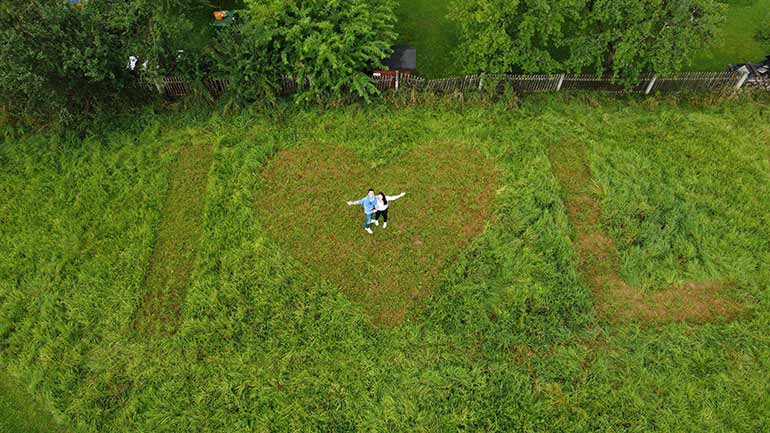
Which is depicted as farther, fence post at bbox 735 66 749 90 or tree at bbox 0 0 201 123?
fence post at bbox 735 66 749 90

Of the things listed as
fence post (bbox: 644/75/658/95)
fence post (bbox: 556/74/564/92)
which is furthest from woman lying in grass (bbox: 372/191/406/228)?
fence post (bbox: 644/75/658/95)

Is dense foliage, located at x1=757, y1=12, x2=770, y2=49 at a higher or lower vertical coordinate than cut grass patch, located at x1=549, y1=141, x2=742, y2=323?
higher

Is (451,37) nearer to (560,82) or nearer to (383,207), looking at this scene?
(560,82)

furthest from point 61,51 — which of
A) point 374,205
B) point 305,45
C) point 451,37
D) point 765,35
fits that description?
point 765,35

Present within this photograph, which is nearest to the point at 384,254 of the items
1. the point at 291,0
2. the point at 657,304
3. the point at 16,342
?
the point at 657,304

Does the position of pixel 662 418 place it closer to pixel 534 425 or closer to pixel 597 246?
pixel 534 425

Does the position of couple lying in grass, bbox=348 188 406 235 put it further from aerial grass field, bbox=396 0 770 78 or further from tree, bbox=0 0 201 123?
tree, bbox=0 0 201 123
